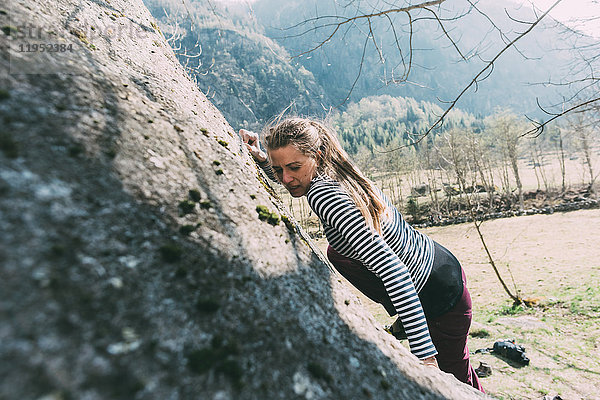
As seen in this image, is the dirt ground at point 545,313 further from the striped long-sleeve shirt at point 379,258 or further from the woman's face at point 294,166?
the woman's face at point 294,166

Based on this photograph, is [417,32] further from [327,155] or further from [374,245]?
[374,245]

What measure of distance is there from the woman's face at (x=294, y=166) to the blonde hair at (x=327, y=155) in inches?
1.5

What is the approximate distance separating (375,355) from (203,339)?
2.77 ft

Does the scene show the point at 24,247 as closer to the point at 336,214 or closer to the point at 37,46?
the point at 37,46

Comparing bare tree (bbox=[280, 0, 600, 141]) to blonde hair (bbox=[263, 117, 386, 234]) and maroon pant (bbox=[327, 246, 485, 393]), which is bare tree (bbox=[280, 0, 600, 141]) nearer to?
blonde hair (bbox=[263, 117, 386, 234])

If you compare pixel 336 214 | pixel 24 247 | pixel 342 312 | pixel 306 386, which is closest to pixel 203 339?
pixel 306 386

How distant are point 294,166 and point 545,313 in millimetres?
10956

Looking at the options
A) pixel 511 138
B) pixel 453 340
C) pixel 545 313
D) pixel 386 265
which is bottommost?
pixel 545 313

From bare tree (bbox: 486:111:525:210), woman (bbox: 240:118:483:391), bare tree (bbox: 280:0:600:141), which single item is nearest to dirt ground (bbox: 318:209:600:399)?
woman (bbox: 240:118:483:391)

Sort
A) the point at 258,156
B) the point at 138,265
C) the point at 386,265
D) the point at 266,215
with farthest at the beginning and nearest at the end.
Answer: the point at 258,156
the point at 386,265
the point at 266,215
the point at 138,265

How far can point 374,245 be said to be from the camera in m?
2.00

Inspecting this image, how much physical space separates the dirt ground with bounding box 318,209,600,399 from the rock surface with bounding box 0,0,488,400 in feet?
15.3

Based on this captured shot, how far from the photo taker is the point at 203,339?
36.4 inches

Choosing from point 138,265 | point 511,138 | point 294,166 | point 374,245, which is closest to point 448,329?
point 374,245
